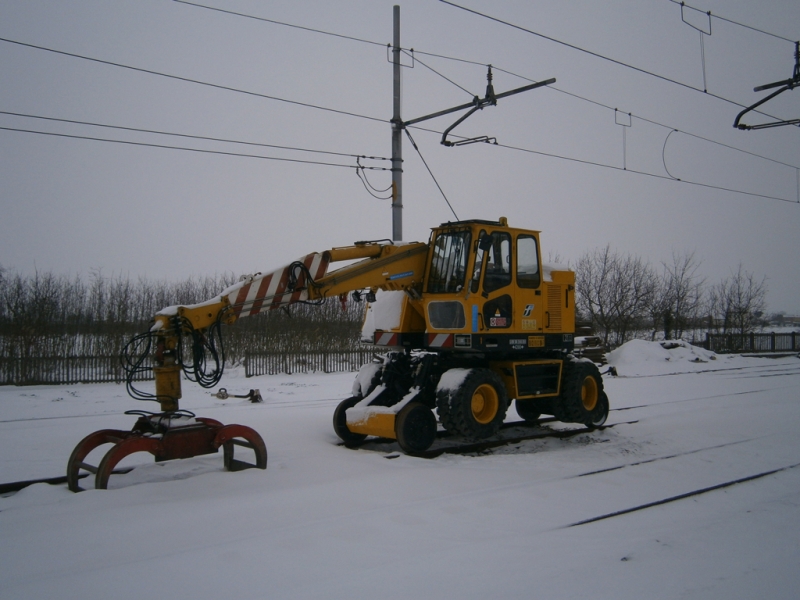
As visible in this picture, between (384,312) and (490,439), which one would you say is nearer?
(384,312)

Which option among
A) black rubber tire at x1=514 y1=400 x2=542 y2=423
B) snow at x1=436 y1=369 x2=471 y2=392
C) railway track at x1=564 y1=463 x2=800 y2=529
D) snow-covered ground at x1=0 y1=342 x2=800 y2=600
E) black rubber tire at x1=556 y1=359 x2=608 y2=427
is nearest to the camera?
snow-covered ground at x1=0 y1=342 x2=800 y2=600

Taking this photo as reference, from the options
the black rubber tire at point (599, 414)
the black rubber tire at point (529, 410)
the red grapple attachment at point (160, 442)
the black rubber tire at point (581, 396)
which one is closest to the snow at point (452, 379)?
the black rubber tire at point (581, 396)

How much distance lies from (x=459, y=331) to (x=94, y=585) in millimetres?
6022

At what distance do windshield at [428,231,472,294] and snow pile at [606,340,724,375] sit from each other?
52.6ft

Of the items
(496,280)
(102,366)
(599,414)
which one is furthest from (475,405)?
(102,366)

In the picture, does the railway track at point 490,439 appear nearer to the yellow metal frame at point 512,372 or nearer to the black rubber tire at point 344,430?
the black rubber tire at point 344,430

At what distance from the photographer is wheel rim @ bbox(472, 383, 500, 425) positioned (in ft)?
30.3

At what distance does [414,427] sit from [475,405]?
1051 millimetres

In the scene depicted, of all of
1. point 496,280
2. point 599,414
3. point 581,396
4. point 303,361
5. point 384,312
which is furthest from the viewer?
point 303,361

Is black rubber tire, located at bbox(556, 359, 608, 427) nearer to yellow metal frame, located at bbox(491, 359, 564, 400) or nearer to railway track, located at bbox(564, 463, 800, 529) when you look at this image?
yellow metal frame, located at bbox(491, 359, 564, 400)

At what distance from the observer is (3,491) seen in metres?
6.60

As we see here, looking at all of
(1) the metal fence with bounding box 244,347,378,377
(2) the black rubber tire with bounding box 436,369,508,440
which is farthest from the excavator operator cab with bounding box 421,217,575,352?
(1) the metal fence with bounding box 244,347,378,377

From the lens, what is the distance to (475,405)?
9.22 meters

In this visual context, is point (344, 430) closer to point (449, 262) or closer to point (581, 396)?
point (449, 262)
